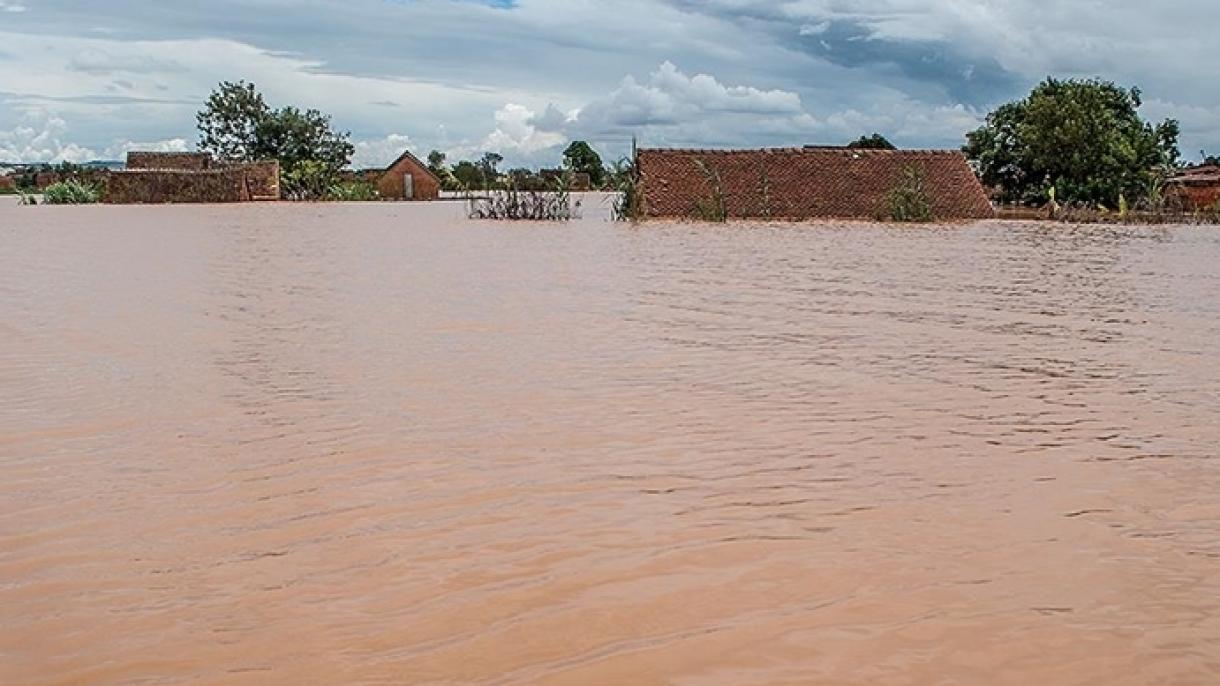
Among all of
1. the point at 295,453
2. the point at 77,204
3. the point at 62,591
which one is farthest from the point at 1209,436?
the point at 77,204

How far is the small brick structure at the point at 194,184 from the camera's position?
135 ft

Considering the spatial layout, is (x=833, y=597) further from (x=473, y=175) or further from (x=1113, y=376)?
(x=473, y=175)

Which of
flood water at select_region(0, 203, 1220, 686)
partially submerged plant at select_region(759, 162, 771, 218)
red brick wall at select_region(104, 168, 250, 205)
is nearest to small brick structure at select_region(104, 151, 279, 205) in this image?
red brick wall at select_region(104, 168, 250, 205)

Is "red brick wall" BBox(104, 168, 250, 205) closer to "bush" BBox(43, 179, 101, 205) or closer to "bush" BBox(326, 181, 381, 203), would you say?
"bush" BBox(43, 179, 101, 205)

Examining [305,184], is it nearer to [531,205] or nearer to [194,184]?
[194,184]

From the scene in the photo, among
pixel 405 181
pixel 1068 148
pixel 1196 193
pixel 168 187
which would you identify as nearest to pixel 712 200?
pixel 1068 148

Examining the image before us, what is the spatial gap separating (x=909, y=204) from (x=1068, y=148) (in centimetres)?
895

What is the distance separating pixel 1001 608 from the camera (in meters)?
2.74

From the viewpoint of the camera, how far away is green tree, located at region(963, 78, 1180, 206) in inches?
1326

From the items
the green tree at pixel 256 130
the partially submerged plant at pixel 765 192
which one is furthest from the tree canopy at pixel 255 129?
the partially submerged plant at pixel 765 192

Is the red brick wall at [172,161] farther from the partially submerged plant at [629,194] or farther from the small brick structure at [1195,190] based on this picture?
the small brick structure at [1195,190]

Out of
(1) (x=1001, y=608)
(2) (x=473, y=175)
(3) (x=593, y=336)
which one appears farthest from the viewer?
(2) (x=473, y=175)

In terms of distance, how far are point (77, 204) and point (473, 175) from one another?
59.5ft

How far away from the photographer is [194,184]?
41.6 meters
